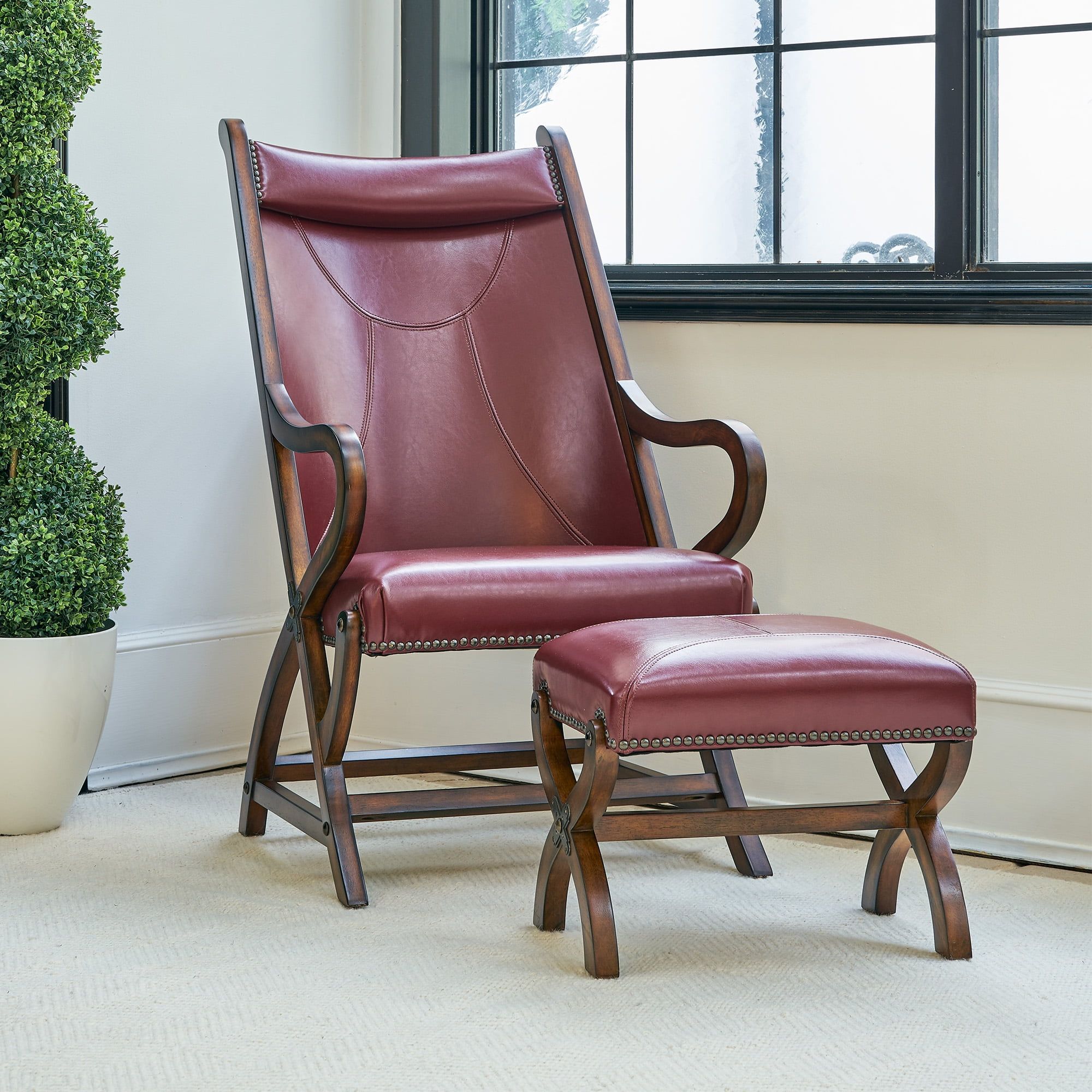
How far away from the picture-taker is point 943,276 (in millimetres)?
2520

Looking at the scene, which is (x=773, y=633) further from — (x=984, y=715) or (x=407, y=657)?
(x=407, y=657)

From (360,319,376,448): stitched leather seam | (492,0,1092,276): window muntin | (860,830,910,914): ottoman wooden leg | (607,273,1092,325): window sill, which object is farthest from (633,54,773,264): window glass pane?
(860,830,910,914): ottoman wooden leg

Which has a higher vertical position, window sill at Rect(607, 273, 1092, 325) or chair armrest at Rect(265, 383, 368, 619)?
window sill at Rect(607, 273, 1092, 325)

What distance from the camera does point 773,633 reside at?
5.74 ft

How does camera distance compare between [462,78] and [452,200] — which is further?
[462,78]

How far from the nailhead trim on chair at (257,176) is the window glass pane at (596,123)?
79 centimetres

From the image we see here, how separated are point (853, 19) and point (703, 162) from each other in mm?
390

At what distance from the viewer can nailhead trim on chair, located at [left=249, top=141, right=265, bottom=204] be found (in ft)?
7.79

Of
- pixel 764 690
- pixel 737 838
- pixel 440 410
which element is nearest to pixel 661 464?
pixel 440 410

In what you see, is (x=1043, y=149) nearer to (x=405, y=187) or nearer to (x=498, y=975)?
(x=405, y=187)

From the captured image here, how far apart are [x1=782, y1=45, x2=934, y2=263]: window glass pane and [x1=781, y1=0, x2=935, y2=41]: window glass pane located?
3 cm

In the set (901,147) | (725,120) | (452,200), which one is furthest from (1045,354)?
(452,200)

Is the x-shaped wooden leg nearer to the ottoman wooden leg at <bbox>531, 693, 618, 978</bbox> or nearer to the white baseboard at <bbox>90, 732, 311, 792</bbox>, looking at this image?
the ottoman wooden leg at <bbox>531, 693, 618, 978</bbox>

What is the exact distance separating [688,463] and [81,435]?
1163 millimetres
